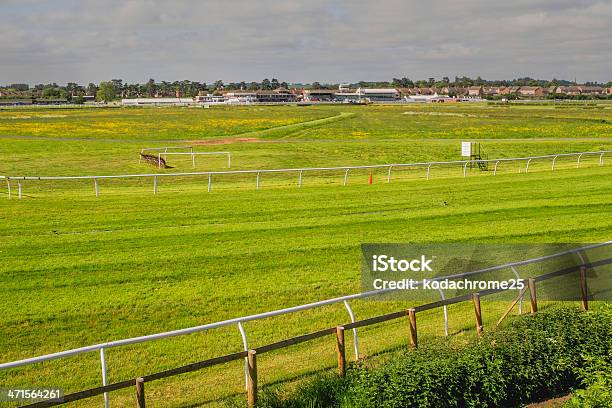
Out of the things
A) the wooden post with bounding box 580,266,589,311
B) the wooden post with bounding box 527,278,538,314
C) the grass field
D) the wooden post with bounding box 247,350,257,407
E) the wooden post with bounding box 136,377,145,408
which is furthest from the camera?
the wooden post with bounding box 580,266,589,311

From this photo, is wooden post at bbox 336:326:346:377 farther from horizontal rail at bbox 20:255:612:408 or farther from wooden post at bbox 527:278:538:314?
wooden post at bbox 527:278:538:314

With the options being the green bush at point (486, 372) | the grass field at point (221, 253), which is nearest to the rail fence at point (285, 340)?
the green bush at point (486, 372)

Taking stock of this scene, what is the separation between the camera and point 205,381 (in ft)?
32.2

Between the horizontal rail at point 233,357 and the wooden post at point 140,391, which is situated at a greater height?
the horizontal rail at point 233,357

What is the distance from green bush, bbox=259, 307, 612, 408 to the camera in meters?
8.67

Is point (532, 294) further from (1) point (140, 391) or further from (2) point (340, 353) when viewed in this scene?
(1) point (140, 391)

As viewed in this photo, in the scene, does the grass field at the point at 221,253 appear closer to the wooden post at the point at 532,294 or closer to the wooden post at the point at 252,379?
the wooden post at the point at 252,379

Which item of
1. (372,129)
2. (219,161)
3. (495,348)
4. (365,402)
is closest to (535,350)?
(495,348)

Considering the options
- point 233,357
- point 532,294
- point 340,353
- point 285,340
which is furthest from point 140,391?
point 532,294

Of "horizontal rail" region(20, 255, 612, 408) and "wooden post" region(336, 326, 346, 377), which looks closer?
"horizontal rail" region(20, 255, 612, 408)

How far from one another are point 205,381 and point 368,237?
28.3 feet

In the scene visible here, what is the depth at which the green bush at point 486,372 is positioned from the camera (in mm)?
8672

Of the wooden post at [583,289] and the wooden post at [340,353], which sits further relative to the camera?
the wooden post at [583,289]

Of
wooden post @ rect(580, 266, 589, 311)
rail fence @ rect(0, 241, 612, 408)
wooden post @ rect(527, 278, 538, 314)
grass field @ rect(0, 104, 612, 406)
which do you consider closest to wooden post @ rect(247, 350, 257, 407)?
rail fence @ rect(0, 241, 612, 408)
